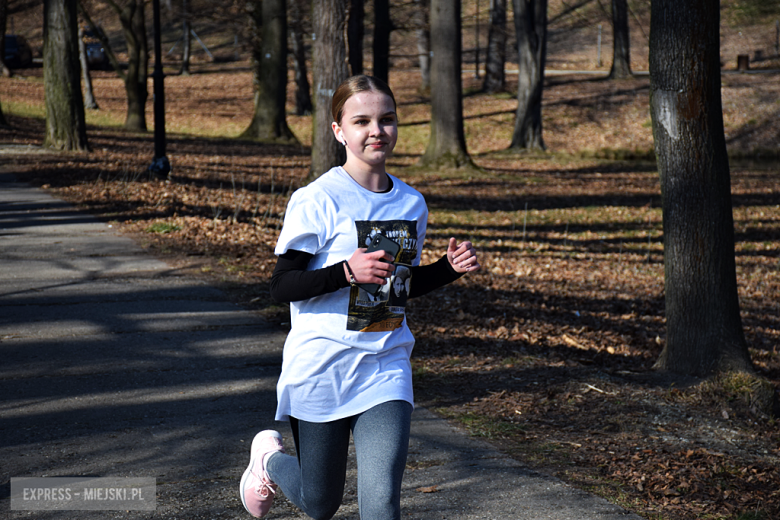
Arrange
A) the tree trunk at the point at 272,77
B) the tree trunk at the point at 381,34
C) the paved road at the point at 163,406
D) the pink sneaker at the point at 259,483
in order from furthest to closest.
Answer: the tree trunk at the point at 272,77, the tree trunk at the point at 381,34, the paved road at the point at 163,406, the pink sneaker at the point at 259,483

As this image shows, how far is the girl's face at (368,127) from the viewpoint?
2.83m

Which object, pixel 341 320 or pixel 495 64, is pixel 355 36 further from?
pixel 495 64

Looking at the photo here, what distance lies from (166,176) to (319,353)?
41.8 feet

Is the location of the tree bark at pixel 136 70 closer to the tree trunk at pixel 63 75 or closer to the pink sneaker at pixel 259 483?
the tree trunk at pixel 63 75

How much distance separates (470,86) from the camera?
4231 centimetres

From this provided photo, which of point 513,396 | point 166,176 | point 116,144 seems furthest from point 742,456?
point 116,144

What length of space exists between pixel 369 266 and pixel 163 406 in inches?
116

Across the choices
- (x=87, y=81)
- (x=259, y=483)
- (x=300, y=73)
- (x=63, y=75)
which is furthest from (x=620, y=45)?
(x=259, y=483)

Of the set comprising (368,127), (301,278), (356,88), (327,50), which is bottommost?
(301,278)

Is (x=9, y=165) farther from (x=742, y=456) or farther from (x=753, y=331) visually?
(x=742, y=456)

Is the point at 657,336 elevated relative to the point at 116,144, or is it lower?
lower

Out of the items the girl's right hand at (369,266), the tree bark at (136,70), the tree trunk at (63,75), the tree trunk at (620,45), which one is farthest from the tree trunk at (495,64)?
the girl's right hand at (369,266)

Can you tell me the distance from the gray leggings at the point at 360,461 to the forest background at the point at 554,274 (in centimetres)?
170

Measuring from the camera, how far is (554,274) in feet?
33.2
